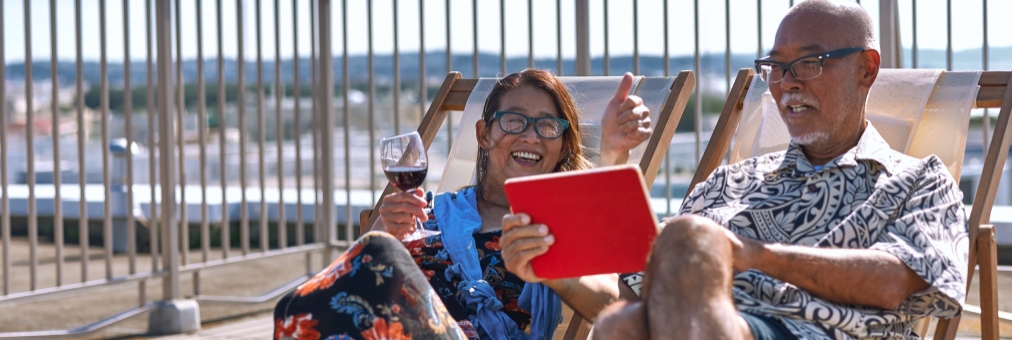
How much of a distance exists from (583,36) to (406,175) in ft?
7.76

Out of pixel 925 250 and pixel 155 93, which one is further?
pixel 155 93

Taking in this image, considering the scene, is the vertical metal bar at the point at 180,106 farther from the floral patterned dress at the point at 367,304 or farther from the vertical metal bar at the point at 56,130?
the floral patterned dress at the point at 367,304

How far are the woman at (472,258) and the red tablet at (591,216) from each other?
11.1 inches

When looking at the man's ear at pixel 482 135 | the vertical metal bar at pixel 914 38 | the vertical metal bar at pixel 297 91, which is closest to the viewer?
the man's ear at pixel 482 135

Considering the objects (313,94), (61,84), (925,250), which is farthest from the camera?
(313,94)

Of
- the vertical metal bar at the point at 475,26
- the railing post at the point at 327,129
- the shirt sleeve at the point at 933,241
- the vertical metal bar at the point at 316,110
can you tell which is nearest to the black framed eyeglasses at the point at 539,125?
the shirt sleeve at the point at 933,241

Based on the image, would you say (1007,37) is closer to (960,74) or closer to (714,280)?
(960,74)

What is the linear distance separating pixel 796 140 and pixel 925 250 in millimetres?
494

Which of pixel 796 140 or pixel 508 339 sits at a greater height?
pixel 796 140

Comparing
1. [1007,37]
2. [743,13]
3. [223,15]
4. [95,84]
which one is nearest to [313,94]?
[223,15]

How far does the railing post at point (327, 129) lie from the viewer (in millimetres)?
5785

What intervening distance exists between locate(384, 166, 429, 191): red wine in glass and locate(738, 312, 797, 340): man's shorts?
2.81 feet

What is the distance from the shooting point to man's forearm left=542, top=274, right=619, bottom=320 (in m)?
2.61

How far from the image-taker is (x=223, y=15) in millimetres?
5320
